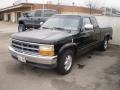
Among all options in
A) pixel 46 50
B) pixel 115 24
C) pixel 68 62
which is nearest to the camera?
pixel 46 50

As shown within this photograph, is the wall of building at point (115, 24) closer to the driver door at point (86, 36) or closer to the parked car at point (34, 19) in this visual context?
the driver door at point (86, 36)

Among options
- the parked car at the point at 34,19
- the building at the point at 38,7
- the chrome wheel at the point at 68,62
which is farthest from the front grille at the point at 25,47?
the building at the point at 38,7

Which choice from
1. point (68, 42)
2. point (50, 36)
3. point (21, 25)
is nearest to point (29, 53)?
point (50, 36)

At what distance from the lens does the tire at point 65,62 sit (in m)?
4.89

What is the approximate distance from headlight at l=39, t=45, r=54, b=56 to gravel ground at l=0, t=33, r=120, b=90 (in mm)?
765

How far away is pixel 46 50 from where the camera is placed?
4.55m

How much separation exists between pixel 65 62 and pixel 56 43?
0.75 meters

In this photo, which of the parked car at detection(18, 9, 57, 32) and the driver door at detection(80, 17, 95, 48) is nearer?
the driver door at detection(80, 17, 95, 48)

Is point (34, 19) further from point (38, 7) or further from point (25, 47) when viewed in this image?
point (38, 7)

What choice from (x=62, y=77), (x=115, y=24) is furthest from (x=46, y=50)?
(x=115, y=24)

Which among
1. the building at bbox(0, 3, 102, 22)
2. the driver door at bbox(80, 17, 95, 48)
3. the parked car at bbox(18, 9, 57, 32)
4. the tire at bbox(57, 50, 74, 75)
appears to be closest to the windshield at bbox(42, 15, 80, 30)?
the driver door at bbox(80, 17, 95, 48)

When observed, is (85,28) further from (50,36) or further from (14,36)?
(14,36)

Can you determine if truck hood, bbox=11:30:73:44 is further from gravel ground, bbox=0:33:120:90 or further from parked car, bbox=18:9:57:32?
parked car, bbox=18:9:57:32

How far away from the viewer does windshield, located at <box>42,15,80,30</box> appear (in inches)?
229
